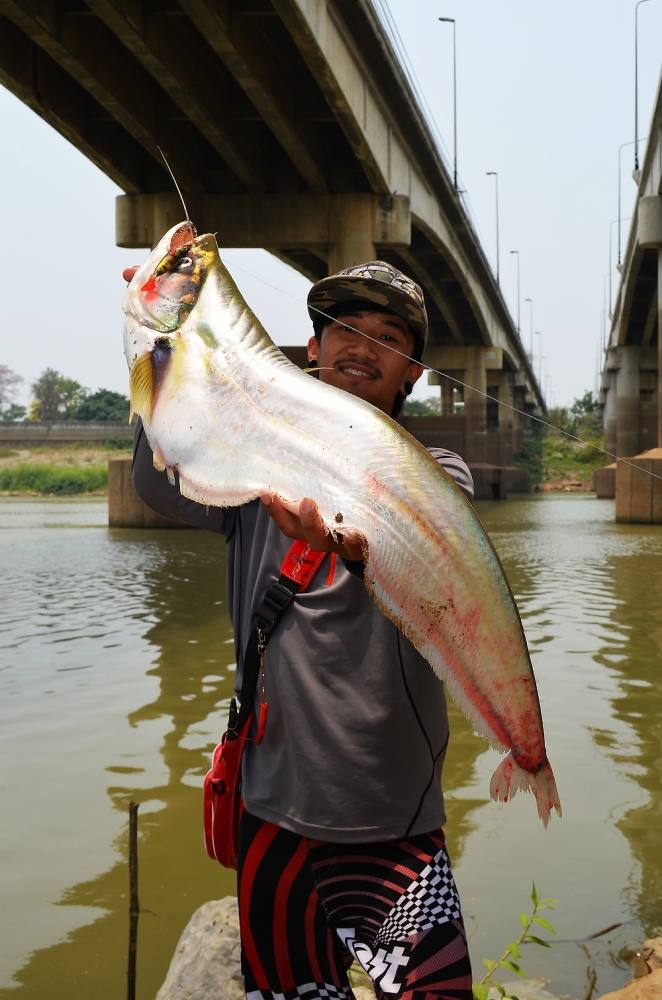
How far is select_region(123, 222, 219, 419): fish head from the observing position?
7.26ft

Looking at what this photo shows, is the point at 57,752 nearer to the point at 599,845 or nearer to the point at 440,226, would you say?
the point at 599,845

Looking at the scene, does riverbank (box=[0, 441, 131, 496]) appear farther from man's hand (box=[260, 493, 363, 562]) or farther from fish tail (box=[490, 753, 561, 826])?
fish tail (box=[490, 753, 561, 826])

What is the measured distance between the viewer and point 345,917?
2150 mm

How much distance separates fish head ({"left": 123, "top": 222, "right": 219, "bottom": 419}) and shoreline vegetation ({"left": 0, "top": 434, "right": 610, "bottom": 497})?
52.9 m

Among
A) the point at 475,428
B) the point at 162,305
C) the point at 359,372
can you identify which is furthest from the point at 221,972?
→ the point at 475,428

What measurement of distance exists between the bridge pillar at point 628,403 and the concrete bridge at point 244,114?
22.4 metres

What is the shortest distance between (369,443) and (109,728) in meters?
5.16

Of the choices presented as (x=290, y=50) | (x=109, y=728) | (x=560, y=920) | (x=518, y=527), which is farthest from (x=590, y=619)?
(x=518, y=527)

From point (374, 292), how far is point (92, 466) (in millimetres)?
66494

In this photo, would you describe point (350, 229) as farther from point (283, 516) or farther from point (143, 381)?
point (283, 516)

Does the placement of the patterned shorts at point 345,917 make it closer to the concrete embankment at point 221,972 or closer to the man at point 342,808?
the man at point 342,808

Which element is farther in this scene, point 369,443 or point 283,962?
point 283,962

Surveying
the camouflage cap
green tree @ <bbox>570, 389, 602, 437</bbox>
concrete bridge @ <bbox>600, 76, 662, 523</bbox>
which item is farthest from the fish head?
green tree @ <bbox>570, 389, 602, 437</bbox>

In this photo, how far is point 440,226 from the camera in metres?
31.8
